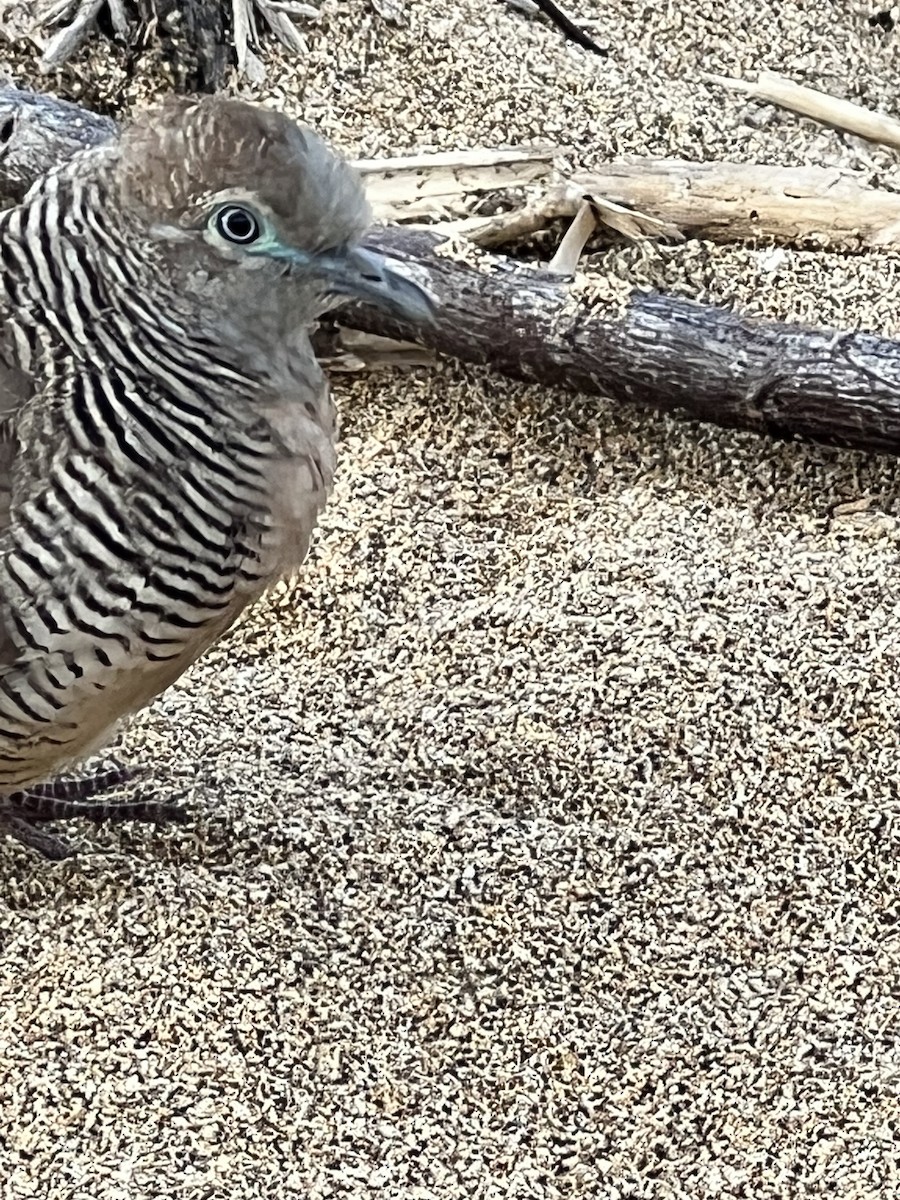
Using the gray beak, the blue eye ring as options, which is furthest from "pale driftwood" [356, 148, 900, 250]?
the blue eye ring

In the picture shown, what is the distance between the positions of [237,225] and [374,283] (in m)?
0.15

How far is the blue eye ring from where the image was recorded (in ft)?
3.99

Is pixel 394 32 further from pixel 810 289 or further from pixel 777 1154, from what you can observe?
pixel 777 1154

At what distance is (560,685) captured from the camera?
71.4 inches

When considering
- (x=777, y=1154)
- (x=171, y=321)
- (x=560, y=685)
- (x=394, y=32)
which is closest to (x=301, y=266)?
(x=171, y=321)

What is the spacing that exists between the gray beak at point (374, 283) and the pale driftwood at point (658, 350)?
0.57 metres

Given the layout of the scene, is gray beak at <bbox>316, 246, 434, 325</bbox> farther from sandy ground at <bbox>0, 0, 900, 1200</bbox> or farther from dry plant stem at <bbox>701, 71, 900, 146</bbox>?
dry plant stem at <bbox>701, 71, 900, 146</bbox>

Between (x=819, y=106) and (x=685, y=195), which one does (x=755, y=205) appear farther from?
(x=819, y=106)

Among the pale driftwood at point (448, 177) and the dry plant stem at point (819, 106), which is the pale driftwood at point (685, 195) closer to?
the pale driftwood at point (448, 177)

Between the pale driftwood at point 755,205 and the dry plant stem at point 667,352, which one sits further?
the pale driftwood at point 755,205

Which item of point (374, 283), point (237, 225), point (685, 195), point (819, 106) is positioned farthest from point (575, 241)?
point (237, 225)

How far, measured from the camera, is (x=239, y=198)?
1208 millimetres

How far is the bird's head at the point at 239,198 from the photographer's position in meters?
1.20

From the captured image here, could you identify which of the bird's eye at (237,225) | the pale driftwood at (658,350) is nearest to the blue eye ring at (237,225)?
the bird's eye at (237,225)
